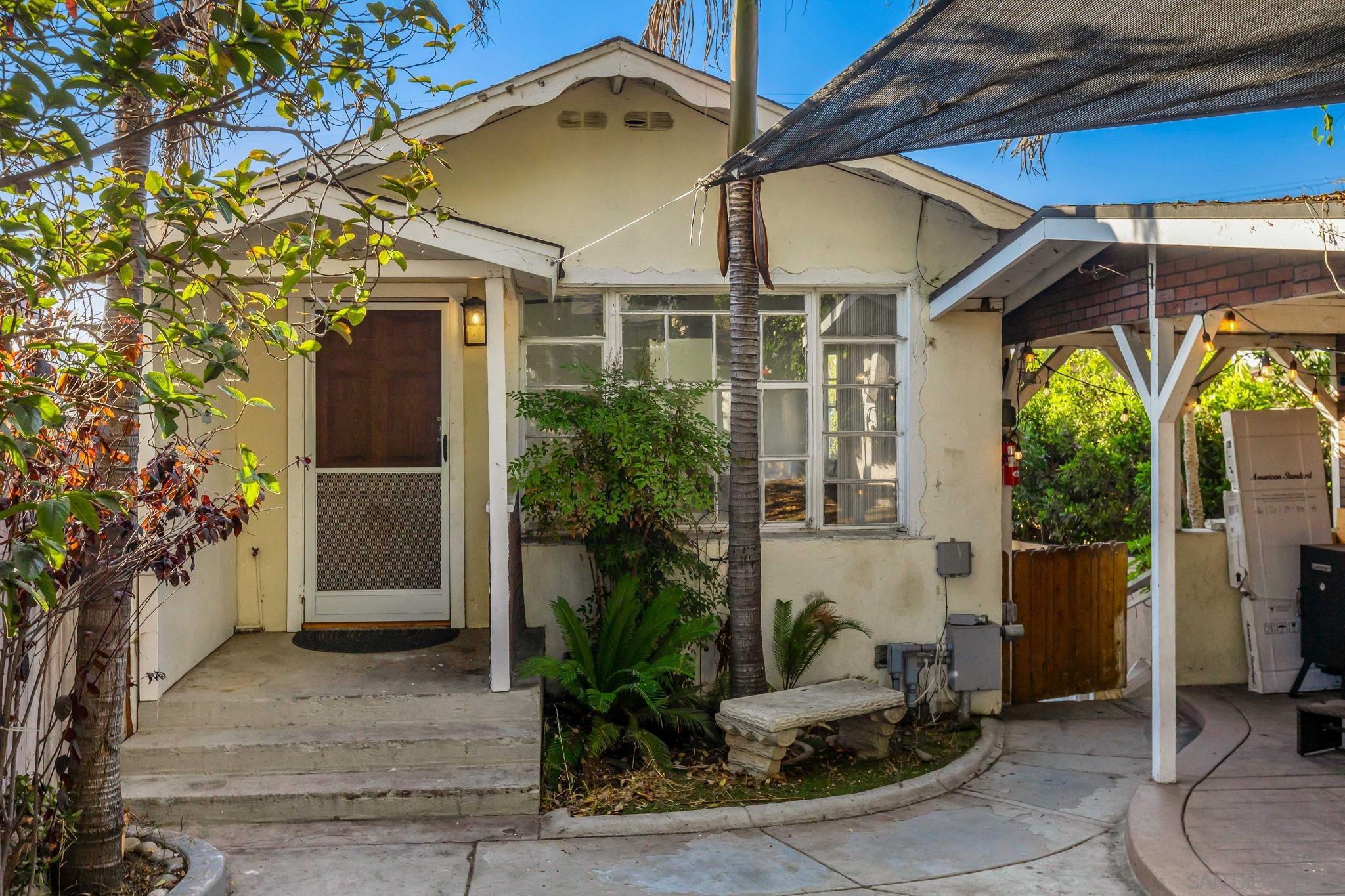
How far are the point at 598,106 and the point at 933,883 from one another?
5214 millimetres

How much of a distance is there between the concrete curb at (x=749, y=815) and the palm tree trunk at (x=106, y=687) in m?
1.94

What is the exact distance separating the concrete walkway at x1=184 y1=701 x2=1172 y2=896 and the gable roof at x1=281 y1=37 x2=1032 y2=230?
12.0 ft

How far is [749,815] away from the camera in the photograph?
5516 millimetres

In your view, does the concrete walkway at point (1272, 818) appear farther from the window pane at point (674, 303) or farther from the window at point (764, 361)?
the window pane at point (674, 303)

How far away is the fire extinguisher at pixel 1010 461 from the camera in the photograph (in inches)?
303

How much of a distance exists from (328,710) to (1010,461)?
486 cm

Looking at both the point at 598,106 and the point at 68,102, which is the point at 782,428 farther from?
the point at 68,102

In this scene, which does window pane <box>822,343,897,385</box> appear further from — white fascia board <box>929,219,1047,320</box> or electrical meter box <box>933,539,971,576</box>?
electrical meter box <box>933,539,971,576</box>

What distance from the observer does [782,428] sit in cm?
757

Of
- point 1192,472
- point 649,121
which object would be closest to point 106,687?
point 649,121

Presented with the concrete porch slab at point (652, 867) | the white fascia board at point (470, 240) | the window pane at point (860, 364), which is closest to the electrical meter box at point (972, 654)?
the window pane at point (860, 364)

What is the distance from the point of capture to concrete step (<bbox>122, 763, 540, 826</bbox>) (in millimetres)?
5375

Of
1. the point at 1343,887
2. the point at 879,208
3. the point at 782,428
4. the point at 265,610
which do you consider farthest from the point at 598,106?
the point at 1343,887

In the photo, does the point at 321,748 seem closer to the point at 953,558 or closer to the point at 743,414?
the point at 743,414
